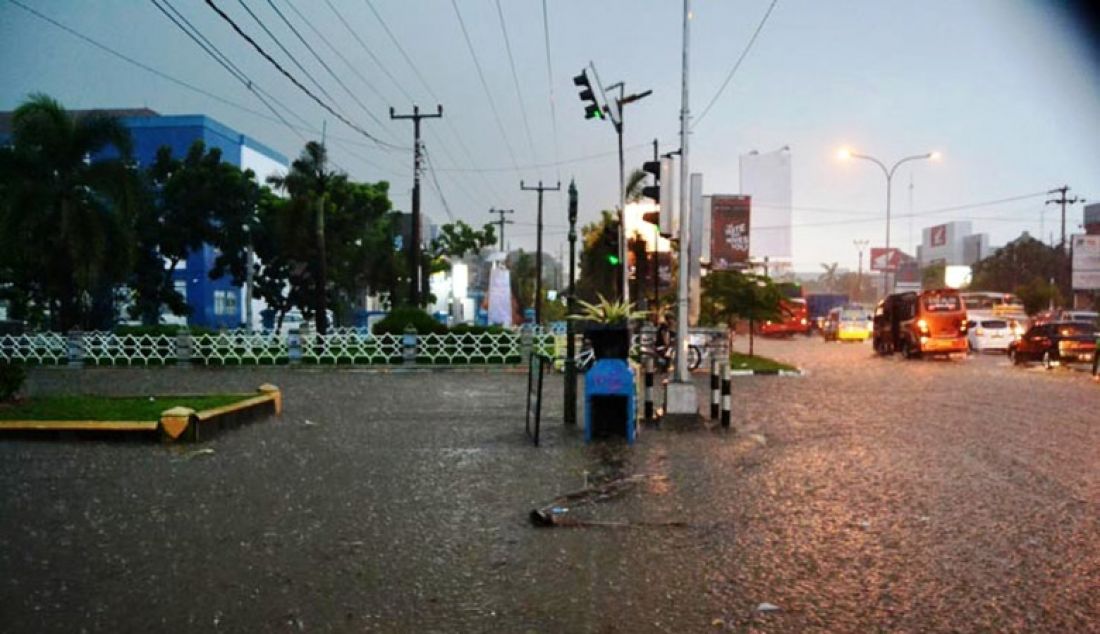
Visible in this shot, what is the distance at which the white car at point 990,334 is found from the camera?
40094 millimetres

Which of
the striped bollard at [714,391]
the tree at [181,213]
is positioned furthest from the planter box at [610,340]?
the tree at [181,213]

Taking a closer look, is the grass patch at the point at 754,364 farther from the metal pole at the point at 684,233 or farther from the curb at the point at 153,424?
the curb at the point at 153,424

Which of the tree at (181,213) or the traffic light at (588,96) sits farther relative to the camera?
the tree at (181,213)

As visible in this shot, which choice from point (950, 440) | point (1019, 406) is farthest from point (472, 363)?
point (950, 440)

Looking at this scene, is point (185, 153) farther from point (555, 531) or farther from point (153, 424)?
point (555, 531)

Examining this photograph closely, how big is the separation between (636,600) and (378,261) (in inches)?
1864

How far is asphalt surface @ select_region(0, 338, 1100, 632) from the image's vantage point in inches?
198

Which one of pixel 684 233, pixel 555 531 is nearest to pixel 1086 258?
pixel 684 233

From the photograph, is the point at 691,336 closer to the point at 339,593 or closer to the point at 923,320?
the point at 923,320

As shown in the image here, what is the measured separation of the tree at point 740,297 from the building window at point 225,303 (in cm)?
3805

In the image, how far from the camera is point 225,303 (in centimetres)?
6034

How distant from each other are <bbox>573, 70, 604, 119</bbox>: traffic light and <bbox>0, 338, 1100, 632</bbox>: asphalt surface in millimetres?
8965

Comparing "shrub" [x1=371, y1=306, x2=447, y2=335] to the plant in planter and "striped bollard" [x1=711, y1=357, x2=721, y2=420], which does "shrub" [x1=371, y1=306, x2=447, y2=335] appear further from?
the plant in planter

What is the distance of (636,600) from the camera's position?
5215mm
